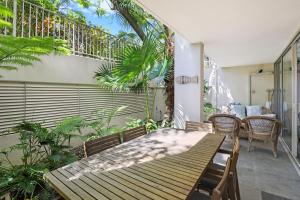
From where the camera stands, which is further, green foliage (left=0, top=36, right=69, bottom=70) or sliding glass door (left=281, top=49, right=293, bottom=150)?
sliding glass door (left=281, top=49, right=293, bottom=150)

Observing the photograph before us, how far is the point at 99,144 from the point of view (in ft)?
7.80

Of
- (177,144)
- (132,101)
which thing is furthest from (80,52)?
(177,144)

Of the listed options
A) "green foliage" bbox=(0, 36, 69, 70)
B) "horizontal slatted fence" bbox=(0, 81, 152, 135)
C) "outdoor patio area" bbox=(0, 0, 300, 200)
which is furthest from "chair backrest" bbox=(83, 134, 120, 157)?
"horizontal slatted fence" bbox=(0, 81, 152, 135)

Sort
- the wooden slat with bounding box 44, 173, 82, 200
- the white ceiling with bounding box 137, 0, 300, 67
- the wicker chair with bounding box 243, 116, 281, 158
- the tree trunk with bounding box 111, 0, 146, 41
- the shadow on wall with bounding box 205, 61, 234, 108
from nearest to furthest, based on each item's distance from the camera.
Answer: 1. the wooden slat with bounding box 44, 173, 82, 200
2. the white ceiling with bounding box 137, 0, 300, 67
3. the wicker chair with bounding box 243, 116, 281, 158
4. the tree trunk with bounding box 111, 0, 146, 41
5. the shadow on wall with bounding box 205, 61, 234, 108

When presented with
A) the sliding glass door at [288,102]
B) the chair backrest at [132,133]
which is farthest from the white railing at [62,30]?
the sliding glass door at [288,102]

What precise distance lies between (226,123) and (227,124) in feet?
0.11

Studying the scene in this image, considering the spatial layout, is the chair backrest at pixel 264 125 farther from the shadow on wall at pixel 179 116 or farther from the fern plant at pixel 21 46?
the fern plant at pixel 21 46

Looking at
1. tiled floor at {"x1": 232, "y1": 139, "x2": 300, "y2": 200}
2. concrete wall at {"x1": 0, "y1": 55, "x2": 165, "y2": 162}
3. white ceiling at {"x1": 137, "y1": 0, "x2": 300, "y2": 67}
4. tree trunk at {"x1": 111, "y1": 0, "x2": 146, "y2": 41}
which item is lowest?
tiled floor at {"x1": 232, "y1": 139, "x2": 300, "y2": 200}

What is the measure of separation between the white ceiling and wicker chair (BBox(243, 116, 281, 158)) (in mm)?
1844

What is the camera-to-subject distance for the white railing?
12.8 ft

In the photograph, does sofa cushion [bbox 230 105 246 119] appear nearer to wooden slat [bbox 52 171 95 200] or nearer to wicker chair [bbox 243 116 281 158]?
wicker chair [bbox 243 116 281 158]

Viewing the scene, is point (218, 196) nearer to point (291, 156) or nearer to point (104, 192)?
point (104, 192)

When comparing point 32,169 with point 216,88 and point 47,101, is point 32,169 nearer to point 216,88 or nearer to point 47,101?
point 47,101

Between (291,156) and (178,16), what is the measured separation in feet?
12.8
